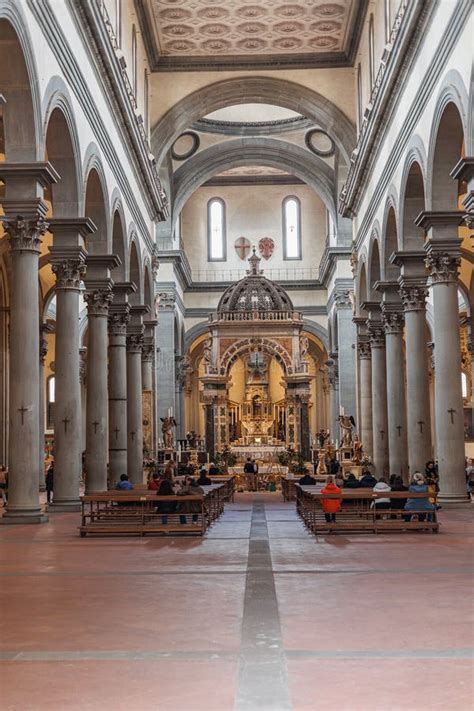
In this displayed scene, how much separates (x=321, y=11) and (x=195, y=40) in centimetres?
527

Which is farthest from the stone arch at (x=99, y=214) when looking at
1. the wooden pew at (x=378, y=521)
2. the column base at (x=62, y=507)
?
the wooden pew at (x=378, y=521)

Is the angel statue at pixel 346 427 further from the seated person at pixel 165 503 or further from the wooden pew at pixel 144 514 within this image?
the seated person at pixel 165 503

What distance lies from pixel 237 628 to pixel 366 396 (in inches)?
1264

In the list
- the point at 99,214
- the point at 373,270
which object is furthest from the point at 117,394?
the point at 373,270

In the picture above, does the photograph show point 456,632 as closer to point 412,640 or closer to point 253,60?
point 412,640

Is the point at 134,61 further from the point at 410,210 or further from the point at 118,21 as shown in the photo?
the point at 410,210

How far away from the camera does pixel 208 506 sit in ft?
64.4

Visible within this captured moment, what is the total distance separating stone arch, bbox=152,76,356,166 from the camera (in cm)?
3900

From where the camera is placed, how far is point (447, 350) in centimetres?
2248

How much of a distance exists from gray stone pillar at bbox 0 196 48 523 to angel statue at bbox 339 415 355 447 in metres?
24.2

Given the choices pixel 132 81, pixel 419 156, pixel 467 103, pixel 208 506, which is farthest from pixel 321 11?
pixel 208 506

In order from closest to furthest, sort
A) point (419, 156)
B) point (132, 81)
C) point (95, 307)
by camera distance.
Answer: point (419, 156), point (95, 307), point (132, 81)

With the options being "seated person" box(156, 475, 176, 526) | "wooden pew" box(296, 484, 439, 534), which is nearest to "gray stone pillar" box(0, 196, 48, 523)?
"seated person" box(156, 475, 176, 526)

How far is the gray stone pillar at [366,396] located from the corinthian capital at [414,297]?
1292cm
